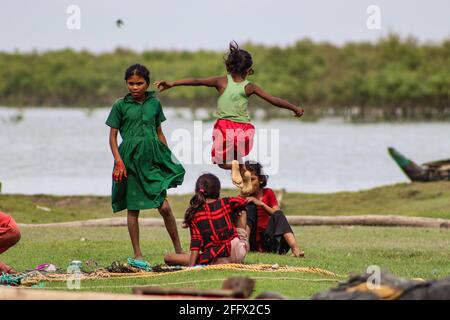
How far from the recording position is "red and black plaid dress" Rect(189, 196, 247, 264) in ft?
32.3

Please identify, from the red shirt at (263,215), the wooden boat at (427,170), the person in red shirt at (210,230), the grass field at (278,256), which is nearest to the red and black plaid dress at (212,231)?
the person in red shirt at (210,230)

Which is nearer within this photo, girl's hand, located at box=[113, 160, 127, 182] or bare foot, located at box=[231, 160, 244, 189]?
girl's hand, located at box=[113, 160, 127, 182]

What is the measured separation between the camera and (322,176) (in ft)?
128

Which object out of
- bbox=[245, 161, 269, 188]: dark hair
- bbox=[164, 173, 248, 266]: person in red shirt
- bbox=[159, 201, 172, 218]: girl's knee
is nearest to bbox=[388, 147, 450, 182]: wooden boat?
bbox=[245, 161, 269, 188]: dark hair

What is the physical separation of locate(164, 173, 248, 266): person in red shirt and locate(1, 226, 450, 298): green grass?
0.40m

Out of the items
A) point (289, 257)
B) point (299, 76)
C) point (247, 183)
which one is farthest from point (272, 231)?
point (299, 76)

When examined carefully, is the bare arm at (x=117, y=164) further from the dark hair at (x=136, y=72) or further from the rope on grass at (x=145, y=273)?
the rope on grass at (x=145, y=273)

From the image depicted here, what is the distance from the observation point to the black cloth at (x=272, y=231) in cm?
1106

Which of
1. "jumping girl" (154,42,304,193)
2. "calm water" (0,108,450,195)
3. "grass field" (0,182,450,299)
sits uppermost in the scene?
"jumping girl" (154,42,304,193)

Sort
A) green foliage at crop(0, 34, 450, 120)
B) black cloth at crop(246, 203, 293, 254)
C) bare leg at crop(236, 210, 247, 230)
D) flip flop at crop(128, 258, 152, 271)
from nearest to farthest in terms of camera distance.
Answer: flip flop at crop(128, 258, 152, 271) → bare leg at crop(236, 210, 247, 230) → black cloth at crop(246, 203, 293, 254) → green foliage at crop(0, 34, 450, 120)

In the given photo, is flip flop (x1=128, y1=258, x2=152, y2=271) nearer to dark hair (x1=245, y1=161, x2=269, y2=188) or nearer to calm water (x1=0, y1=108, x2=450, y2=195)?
dark hair (x1=245, y1=161, x2=269, y2=188)

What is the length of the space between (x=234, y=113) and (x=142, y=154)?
920mm

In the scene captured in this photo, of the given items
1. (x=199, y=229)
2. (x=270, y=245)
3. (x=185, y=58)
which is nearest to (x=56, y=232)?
(x=270, y=245)

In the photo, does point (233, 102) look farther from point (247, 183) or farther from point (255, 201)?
point (255, 201)
